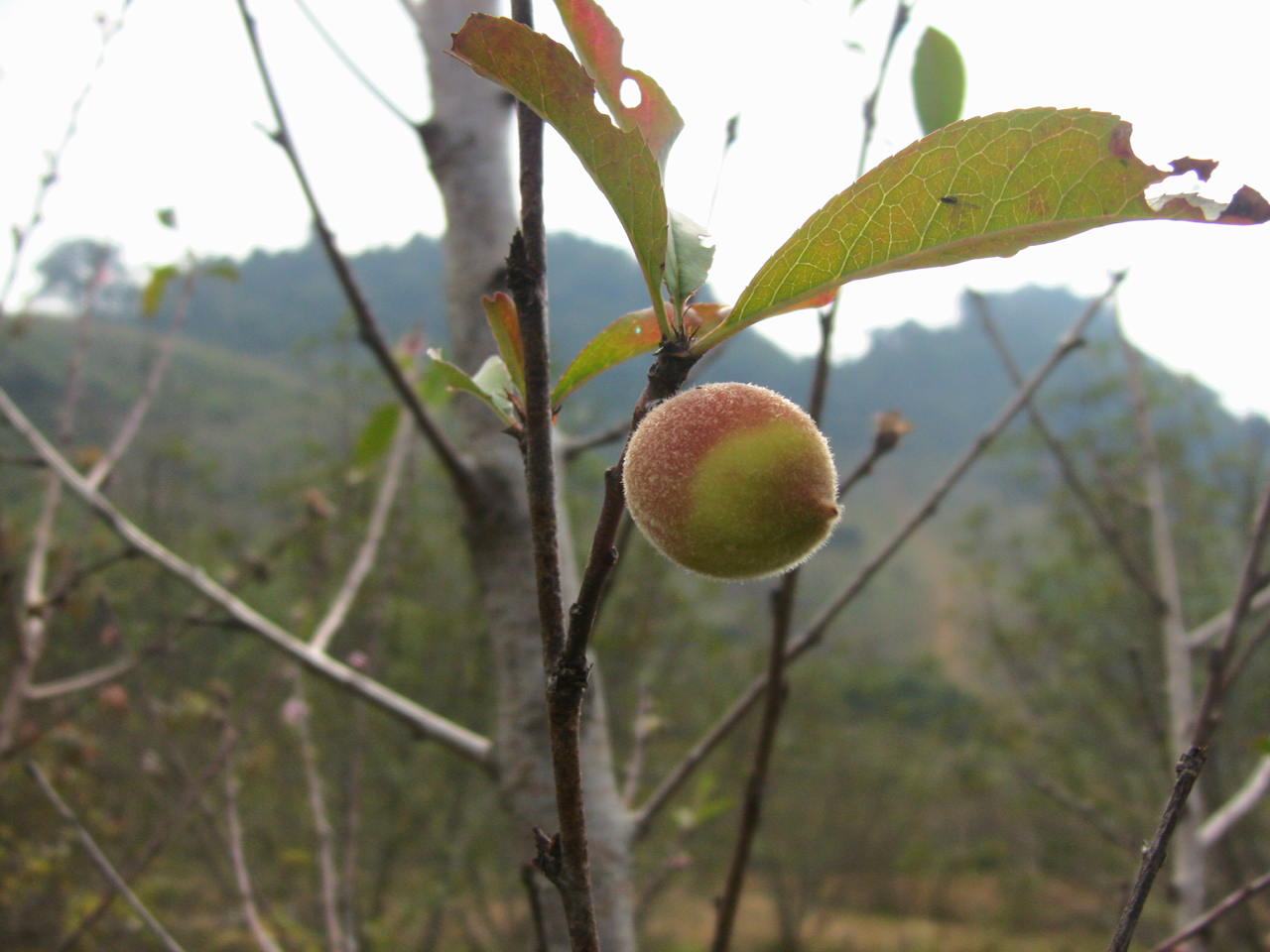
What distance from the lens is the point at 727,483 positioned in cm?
57

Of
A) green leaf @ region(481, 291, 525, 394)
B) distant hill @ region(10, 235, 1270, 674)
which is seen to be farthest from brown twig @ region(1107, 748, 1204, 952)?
distant hill @ region(10, 235, 1270, 674)

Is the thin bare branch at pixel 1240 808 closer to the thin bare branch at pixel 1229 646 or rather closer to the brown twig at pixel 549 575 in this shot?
the thin bare branch at pixel 1229 646

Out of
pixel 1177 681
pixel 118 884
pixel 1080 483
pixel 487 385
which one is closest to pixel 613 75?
pixel 487 385

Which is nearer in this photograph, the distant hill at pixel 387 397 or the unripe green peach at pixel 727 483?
the unripe green peach at pixel 727 483

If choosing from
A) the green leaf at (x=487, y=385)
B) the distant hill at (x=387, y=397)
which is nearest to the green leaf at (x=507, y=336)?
the green leaf at (x=487, y=385)

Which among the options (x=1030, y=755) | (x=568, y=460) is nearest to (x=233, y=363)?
(x=1030, y=755)

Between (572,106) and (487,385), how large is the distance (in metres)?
0.25

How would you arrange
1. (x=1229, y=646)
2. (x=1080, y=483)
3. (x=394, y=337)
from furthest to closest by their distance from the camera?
1. (x=394, y=337)
2. (x=1080, y=483)
3. (x=1229, y=646)

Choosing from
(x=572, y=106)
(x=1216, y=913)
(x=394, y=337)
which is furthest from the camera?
(x=394, y=337)

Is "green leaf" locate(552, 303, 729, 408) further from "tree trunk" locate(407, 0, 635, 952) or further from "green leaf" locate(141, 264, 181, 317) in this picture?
"green leaf" locate(141, 264, 181, 317)

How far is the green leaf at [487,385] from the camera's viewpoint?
0.65m

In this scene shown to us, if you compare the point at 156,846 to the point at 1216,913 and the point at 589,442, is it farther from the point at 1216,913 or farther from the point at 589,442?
the point at 1216,913

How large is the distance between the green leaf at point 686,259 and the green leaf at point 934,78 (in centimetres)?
69

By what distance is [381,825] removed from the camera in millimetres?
8859
